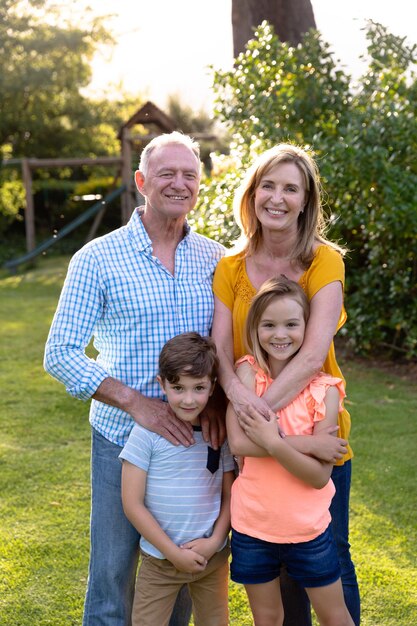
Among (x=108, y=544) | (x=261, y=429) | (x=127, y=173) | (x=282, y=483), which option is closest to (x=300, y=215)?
(x=261, y=429)

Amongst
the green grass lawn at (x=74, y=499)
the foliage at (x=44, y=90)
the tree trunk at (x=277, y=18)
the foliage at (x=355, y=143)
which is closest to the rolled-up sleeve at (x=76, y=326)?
the green grass lawn at (x=74, y=499)

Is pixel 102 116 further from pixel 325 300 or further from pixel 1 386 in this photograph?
pixel 325 300

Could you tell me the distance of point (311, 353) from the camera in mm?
2375

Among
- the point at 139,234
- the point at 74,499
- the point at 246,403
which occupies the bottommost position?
the point at 74,499

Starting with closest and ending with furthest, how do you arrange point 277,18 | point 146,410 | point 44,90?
point 146,410, point 277,18, point 44,90

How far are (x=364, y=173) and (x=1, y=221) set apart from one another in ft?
50.2

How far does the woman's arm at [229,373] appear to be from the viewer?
7.72 feet

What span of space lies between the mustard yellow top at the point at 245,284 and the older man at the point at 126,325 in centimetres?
7

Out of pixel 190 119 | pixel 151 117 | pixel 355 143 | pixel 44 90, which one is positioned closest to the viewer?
pixel 355 143

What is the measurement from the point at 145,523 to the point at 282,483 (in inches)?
16.7

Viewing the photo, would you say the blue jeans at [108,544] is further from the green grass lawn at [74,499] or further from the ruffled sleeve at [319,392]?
the green grass lawn at [74,499]

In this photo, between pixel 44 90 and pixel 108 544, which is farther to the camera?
pixel 44 90

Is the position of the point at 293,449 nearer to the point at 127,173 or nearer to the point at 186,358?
the point at 186,358

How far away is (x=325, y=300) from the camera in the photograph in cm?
242
